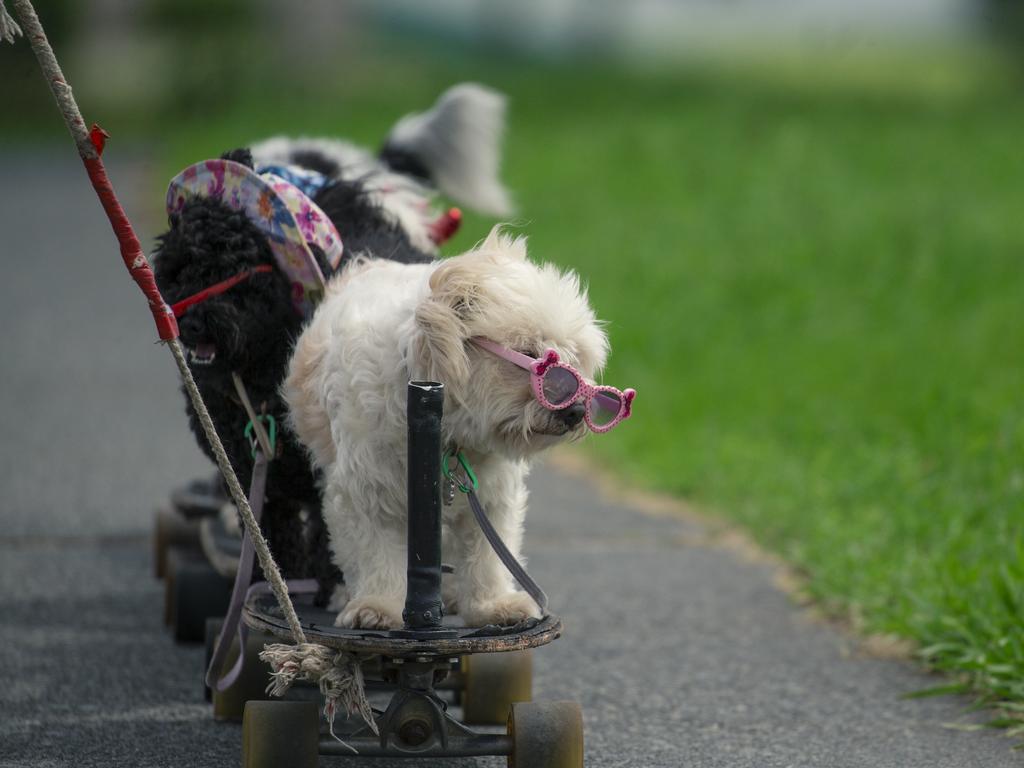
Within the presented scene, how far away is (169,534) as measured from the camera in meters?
5.54

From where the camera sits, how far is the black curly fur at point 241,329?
3902mm

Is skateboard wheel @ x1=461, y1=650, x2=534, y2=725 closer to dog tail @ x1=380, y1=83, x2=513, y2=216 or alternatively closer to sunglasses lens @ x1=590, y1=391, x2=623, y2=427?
sunglasses lens @ x1=590, y1=391, x2=623, y2=427

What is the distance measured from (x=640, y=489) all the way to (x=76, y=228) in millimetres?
10290

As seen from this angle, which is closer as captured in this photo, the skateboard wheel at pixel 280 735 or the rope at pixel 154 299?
the rope at pixel 154 299

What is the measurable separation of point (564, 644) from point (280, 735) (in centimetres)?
185

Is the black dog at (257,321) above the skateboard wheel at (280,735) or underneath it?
above

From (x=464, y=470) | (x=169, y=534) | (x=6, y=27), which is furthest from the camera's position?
(x=169, y=534)

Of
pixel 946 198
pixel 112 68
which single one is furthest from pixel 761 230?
pixel 112 68

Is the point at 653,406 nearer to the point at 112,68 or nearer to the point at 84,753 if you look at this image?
the point at 84,753

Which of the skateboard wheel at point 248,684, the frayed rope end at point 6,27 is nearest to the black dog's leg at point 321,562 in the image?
the skateboard wheel at point 248,684

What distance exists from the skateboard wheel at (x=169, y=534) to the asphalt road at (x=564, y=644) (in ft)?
0.41

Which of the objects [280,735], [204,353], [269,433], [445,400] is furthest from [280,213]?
[280,735]

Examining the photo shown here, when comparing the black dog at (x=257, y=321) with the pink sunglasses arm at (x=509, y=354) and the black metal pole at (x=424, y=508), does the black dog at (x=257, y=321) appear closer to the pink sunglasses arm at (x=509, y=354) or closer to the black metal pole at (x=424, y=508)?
the black metal pole at (x=424, y=508)

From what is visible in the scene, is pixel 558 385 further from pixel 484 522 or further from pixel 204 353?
pixel 204 353
